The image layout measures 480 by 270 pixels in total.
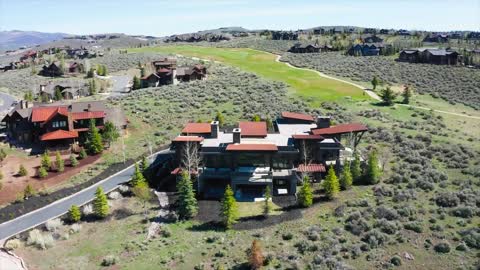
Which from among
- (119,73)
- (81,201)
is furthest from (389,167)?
(119,73)

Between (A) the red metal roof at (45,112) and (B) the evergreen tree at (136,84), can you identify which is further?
(B) the evergreen tree at (136,84)

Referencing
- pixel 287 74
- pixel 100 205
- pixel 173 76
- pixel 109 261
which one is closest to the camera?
pixel 109 261

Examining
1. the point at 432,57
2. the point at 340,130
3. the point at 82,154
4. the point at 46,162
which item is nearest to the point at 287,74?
the point at 432,57

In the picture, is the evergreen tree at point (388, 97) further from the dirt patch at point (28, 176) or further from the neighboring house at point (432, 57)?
the neighboring house at point (432, 57)

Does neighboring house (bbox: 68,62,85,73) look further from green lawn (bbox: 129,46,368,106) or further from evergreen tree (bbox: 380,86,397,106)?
evergreen tree (bbox: 380,86,397,106)

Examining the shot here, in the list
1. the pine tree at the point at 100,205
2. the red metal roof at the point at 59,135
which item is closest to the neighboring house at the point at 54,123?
the red metal roof at the point at 59,135

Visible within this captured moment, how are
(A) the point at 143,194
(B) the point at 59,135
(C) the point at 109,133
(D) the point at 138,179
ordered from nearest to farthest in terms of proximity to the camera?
(A) the point at 143,194, (D) the point at 138,179, (B) the point at 59,135, (C) the point at 109,133

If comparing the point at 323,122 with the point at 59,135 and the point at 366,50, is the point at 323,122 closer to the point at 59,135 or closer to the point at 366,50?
the point at 59,135
